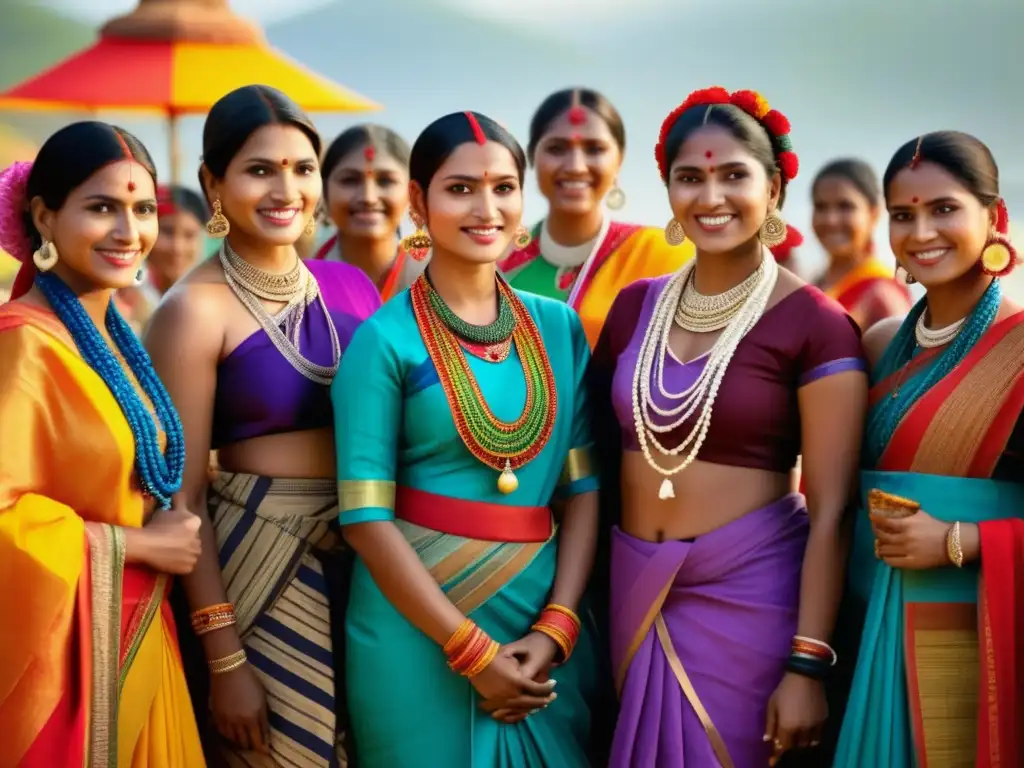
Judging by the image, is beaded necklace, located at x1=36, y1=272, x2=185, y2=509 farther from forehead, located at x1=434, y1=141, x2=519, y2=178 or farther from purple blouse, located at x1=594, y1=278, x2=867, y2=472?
purple blouse, located at x1=594, y1=278, x2=867, y2=472

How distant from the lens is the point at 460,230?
325cm

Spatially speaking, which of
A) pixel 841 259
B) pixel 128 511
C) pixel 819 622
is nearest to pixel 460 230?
pixel 128 511

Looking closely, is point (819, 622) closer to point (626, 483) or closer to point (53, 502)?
→ point (626, 483)

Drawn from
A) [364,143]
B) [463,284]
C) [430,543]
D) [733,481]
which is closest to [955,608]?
[733,481]

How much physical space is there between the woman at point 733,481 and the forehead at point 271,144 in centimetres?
95

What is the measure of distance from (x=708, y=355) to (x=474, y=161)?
28.5 inches

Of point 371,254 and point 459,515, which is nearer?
point 459,515

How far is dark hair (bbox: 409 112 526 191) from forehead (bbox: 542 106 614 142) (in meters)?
1.41

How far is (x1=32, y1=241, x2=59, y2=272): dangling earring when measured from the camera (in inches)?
120

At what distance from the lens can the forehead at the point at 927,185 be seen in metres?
3.18

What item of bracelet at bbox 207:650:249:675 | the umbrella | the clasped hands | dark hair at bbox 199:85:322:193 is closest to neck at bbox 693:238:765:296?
the clasped hands

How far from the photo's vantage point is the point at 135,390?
312cm

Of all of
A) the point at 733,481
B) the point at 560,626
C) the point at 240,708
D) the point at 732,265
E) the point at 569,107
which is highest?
the point at 569,107

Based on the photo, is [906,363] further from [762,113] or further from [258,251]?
[258,251]
